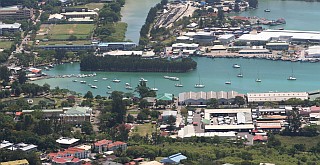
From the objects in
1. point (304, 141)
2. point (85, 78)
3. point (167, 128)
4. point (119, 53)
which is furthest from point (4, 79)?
point (304, 141)

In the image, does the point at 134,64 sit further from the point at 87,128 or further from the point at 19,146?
the point at 19,146

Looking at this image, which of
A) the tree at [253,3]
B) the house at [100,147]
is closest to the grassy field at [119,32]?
the tree at [253,3]

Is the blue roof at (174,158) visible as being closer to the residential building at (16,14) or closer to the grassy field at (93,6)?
the residential building at (16,14)

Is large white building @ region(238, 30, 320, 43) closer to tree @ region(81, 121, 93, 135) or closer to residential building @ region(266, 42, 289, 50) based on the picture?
residential building @ region(266, 42, 289, 50)

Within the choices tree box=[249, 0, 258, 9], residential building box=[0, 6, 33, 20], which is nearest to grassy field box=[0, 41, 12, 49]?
residential building box=[0, 6, 33, 20]

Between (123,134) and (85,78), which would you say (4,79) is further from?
(123,134)


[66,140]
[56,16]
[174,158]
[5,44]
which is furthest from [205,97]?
[56,16]
